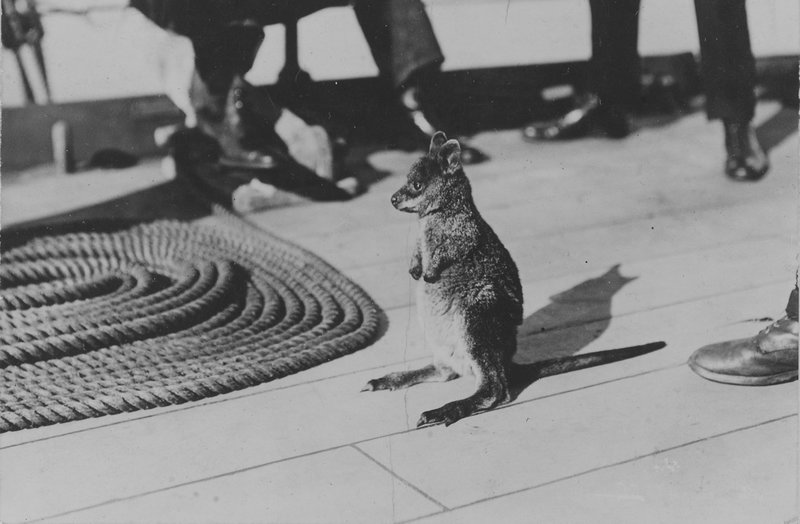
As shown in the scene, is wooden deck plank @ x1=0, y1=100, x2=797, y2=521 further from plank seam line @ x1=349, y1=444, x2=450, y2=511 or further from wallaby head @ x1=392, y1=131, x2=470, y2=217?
wallaby head @ x1=392, y1=131, x2=470, y2=217

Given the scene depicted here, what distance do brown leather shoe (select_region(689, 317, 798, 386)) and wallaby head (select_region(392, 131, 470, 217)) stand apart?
794 millimetres

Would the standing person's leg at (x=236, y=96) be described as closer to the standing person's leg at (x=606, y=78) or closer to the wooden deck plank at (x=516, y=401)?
the wooden deck plank at (x=516, y=401)

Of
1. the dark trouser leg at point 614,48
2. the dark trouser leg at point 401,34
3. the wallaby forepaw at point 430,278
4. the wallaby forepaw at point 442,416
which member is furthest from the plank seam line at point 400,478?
the dark trouser leg at point 614,48

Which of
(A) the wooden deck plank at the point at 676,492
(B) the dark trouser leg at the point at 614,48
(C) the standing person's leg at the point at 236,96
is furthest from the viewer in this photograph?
(B) the dark trouser leg at the point at 614,48

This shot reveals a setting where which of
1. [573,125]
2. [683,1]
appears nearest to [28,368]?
[573,125]

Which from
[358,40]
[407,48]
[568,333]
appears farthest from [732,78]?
[358,40]

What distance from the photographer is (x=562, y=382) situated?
7.83 ft

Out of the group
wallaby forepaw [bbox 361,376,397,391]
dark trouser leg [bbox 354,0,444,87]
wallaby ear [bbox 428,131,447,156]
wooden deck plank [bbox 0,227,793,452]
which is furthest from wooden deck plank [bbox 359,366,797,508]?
dark trouser leg [bbox 354,0,444,87]

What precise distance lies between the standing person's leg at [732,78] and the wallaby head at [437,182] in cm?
247

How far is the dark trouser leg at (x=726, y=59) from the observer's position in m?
4.18

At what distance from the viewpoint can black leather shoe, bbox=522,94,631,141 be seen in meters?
5.22

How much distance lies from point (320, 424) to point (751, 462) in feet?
3.16

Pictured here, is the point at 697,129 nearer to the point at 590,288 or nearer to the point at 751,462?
the point at 590,288

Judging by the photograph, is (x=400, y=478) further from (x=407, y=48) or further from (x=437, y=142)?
(x=407, y=48)
